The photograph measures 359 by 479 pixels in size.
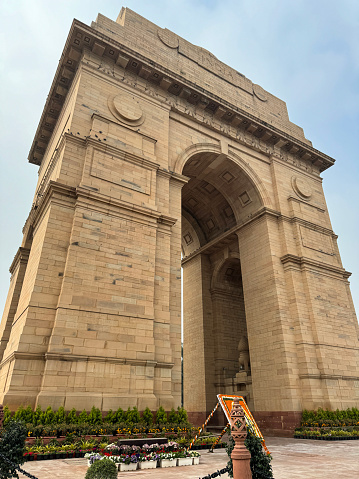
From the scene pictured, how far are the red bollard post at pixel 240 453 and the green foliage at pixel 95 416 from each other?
6.67 m

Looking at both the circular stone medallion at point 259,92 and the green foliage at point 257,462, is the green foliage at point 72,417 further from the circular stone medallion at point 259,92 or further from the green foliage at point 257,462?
the circular stone medallion at point 259,92

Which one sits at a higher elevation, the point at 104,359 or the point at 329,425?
the point at 104,359

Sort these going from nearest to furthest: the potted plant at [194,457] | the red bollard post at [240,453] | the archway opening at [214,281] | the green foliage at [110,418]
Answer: the red bollard post at [240,453]
the potted plant at [194,457]
the green foliage at [110,418]
the archway opening at [214,281]

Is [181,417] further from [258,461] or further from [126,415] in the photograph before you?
[258,461]

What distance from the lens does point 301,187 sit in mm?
23297

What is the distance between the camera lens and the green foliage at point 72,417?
32.9ft

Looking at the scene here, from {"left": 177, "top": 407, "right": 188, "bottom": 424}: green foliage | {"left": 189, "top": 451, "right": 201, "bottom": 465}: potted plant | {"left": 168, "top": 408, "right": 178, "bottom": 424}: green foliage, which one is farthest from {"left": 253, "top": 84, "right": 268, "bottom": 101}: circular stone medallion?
{"left": 189, "top": 451, "right": 201, "bottom": 465}: potted plant

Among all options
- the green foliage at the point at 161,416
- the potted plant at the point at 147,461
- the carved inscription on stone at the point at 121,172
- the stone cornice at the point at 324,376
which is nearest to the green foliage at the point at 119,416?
the green foliage at the point at 161,416

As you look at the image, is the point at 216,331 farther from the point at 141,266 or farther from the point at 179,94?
the point at 179,94

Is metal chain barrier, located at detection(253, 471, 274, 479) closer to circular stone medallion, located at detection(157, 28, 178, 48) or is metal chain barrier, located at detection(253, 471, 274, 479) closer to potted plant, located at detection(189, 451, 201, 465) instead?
potted plant, located at detection(189, 451, 201, 465)

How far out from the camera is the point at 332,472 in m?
7.03

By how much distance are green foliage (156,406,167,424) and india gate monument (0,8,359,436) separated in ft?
0.85

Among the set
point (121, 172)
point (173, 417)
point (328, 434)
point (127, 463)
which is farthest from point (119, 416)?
point (121, 172)

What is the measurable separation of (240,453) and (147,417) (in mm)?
7232
